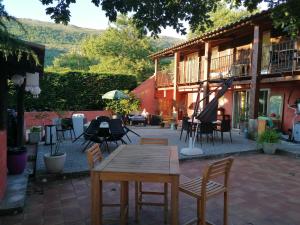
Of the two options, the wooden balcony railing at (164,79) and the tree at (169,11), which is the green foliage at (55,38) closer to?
the wooden balcony railing at (164,79)

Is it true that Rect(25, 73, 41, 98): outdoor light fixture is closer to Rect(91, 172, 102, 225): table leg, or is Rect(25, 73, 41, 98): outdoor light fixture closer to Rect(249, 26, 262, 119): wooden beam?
Rect(91, 172, 102, 225): table leg

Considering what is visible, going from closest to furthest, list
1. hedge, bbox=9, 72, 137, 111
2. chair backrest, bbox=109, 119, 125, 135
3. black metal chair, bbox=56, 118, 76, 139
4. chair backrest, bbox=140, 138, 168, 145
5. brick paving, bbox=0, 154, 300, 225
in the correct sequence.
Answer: brick paving, bbox=0, 154, 300, 225 < chair backrest, bbox=140, 138, 168, 145 < chair backrest, bbox=109, 119, 125, 135 < black metal chair, bbox=56, 118, 76, 139 < hedge, bbox=9, 72, 137, 111

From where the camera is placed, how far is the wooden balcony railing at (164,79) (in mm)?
18462

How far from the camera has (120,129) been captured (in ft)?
25.9

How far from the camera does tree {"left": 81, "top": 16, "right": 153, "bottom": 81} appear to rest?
27422 mm

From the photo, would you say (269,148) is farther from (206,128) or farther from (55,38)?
(55,38)

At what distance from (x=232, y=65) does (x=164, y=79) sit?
646 centimetres

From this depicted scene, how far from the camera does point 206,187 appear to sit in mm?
3248

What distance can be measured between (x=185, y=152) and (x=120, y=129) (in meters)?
1.88

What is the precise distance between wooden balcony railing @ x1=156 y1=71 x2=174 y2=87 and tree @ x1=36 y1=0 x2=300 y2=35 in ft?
41.8

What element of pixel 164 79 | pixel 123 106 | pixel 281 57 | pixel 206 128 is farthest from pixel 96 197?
pixel 164 79

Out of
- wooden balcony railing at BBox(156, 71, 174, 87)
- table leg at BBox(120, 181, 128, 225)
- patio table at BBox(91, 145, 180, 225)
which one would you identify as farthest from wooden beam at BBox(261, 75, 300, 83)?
wooden balcony railing at BBox(156, 71, 174, 87)

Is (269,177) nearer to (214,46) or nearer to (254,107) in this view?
(254,107)

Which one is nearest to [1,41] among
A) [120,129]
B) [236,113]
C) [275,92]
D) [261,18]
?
[120,129]
